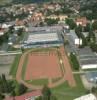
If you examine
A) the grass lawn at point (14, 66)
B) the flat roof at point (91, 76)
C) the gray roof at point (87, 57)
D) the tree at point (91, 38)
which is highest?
the flat roof at point (91, 76)

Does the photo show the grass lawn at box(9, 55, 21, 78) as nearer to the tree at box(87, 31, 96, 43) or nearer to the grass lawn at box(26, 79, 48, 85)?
the grass lawn at box(26, 79, 48, 85)

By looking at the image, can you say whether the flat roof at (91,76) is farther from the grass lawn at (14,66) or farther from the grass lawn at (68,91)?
the grass lawn at (14,66)

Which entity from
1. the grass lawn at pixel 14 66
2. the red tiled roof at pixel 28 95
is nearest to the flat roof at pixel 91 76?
the red tiled roof at pixel 28 95

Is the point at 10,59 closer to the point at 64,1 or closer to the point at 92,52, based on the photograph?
the point at 92,52

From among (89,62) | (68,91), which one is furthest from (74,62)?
(68,91)

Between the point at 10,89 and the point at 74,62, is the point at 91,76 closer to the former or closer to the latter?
the point at 74,62

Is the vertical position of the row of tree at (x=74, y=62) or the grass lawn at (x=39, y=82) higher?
the row of tree at (x=74, y=62)
